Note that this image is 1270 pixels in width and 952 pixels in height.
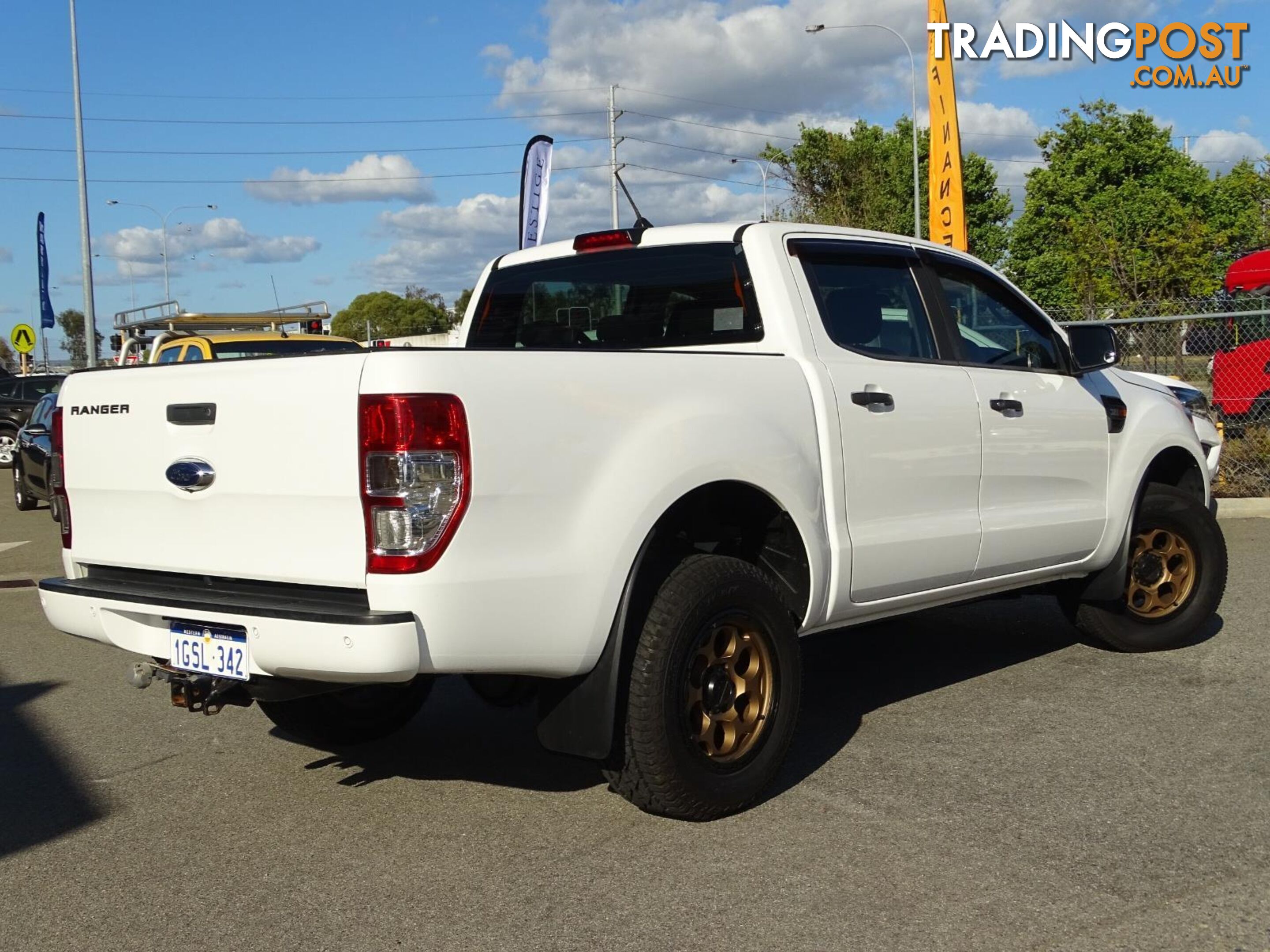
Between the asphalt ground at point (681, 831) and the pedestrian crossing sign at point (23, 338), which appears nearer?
the asphalt ground at point (681, 831)

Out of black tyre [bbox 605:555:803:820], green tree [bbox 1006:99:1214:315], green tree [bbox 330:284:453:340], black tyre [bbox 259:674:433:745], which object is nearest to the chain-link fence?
black tyre [bbox 605:555:803:820]

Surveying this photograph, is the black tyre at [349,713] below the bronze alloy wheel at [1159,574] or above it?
below

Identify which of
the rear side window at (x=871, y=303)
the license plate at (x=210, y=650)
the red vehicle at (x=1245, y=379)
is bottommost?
the license plate at (x=210, y=650)

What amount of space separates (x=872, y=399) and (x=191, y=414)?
2.29 meters

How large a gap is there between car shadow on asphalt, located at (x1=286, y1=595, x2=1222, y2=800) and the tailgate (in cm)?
113

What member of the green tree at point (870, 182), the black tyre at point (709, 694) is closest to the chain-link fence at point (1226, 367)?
the black tyre at point (709, 694)

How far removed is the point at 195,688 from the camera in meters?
4.02

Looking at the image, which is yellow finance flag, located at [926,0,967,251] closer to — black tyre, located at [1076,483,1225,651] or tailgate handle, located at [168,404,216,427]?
black tyre, located at [1076,483,1225,651]

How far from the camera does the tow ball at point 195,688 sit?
13.1ft

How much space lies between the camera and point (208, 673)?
3846 mm

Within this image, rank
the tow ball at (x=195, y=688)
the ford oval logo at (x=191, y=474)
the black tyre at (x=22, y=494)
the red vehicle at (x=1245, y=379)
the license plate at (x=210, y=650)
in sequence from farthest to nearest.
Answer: the black tyre at (x=22, y=494)
the red vehicle at (x=1245, y=379)
the tow ball at (x=195, y=688)
the ford oval logo at (x=191, y=474)
the license plate at (x=210, y=650)

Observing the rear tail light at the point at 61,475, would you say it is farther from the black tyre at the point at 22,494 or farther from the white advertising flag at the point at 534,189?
the white advertising flag at the point at 534,189

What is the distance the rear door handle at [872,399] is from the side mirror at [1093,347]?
1410 millimetres

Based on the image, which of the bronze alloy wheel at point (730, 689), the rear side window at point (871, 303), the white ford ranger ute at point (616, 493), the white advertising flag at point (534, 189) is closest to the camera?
the white ford ranger ute at point (616, 493)
